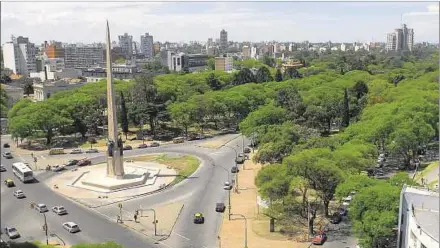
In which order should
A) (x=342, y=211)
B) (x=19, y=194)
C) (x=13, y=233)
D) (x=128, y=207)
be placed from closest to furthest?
(x=13, y=233), (x=342, y=211), (x=128, y=207), (x=19, y=194)

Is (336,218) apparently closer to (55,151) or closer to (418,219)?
(418,219)

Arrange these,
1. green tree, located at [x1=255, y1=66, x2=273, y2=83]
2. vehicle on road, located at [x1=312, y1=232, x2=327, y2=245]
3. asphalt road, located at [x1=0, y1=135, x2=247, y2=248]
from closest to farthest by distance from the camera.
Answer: vehicle on road, located at [x1=312, y1=232, x2=327, y2=245] < asphalt road, located at [x1=0, y1=135, x2=247, y2=248] < green tree, located at [x1=255, y1=66, x2=273, y2=83]

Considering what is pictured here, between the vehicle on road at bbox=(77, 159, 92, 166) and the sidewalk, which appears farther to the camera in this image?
the vehicle on road at bbox=(77, 159, 92, 166)

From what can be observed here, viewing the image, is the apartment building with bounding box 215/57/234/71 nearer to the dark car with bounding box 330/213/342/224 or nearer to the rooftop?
the dark car with bounding box 330/213/342/224

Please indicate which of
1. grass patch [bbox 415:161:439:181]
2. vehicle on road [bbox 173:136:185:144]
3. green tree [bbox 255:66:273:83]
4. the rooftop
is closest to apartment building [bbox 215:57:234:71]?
green tree [bbox 255:66:273:83]

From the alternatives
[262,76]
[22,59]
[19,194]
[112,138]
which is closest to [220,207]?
[112,138]

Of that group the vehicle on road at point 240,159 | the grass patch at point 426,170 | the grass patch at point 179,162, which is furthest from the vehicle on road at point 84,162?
the grass patch at point 426,170
